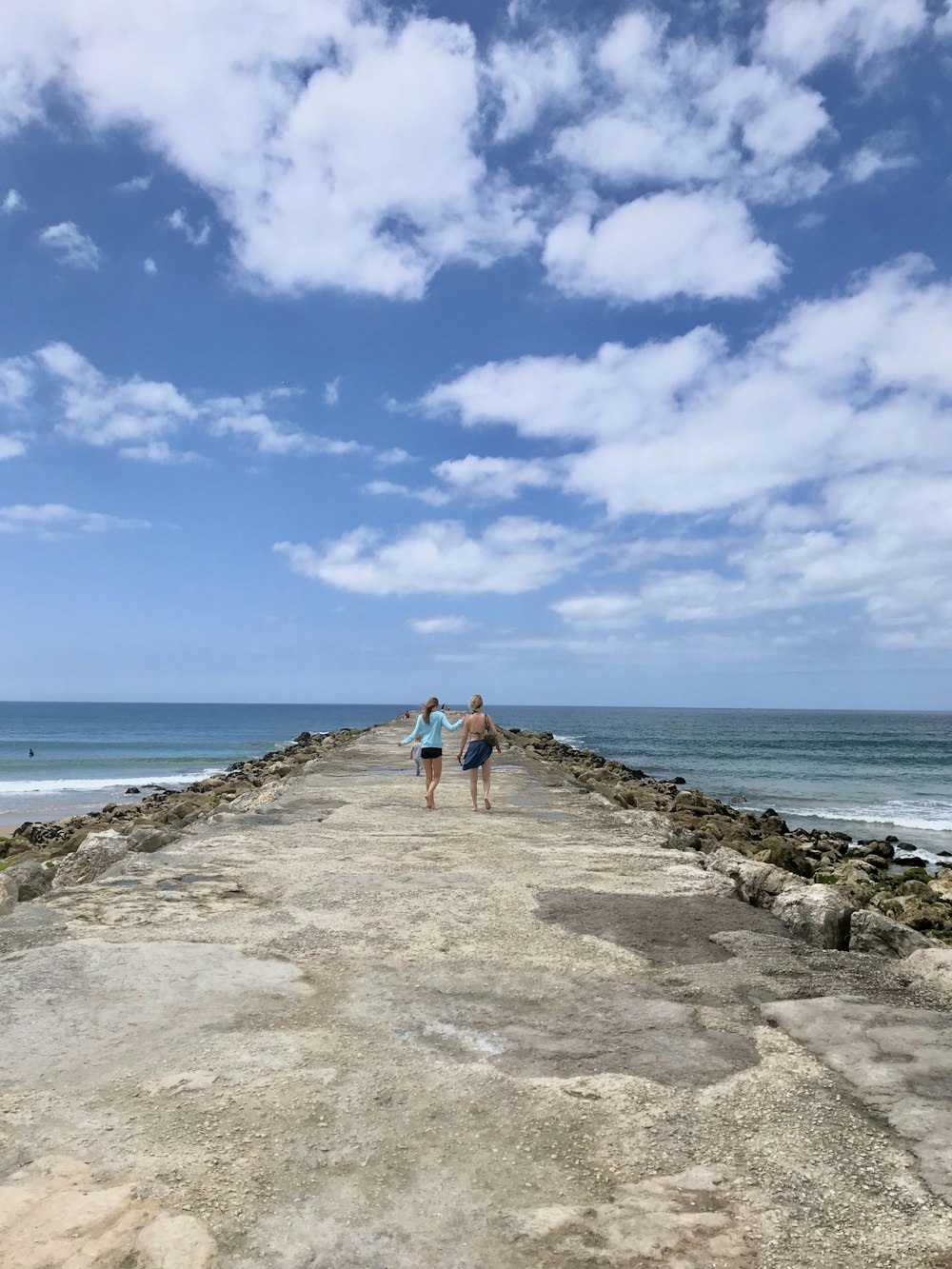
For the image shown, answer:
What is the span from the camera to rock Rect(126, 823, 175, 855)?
649cm

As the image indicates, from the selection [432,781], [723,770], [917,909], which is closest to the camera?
[917,909]

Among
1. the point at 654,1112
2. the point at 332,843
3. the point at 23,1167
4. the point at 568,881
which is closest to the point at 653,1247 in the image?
the point at 654,1112

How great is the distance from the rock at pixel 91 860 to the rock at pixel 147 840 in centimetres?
7

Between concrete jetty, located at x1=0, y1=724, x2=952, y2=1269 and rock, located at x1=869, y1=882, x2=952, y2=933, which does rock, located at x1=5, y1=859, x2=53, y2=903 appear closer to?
concrete jetty, located at x1=0, y1=724, x2=952, y2=1269

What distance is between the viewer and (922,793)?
95.1 feet

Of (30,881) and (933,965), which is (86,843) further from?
(933,965)

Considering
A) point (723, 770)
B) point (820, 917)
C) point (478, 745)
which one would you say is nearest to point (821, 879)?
point (478, 745)

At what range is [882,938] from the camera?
433 cm

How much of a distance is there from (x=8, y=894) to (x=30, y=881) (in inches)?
16.6

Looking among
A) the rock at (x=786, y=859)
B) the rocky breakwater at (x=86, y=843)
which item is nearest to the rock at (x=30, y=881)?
the rocky breakwater at (x=86, y=843)

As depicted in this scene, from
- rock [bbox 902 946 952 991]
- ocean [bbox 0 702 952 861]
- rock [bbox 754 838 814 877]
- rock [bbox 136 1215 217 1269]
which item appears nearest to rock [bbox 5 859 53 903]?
rock [bbox 136 1215 217 1269]

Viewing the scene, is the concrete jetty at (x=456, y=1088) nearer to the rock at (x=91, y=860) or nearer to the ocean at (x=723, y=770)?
the rock at (x=91, y=860)

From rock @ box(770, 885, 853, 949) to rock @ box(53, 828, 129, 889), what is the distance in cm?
430

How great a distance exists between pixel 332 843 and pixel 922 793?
27.7m
